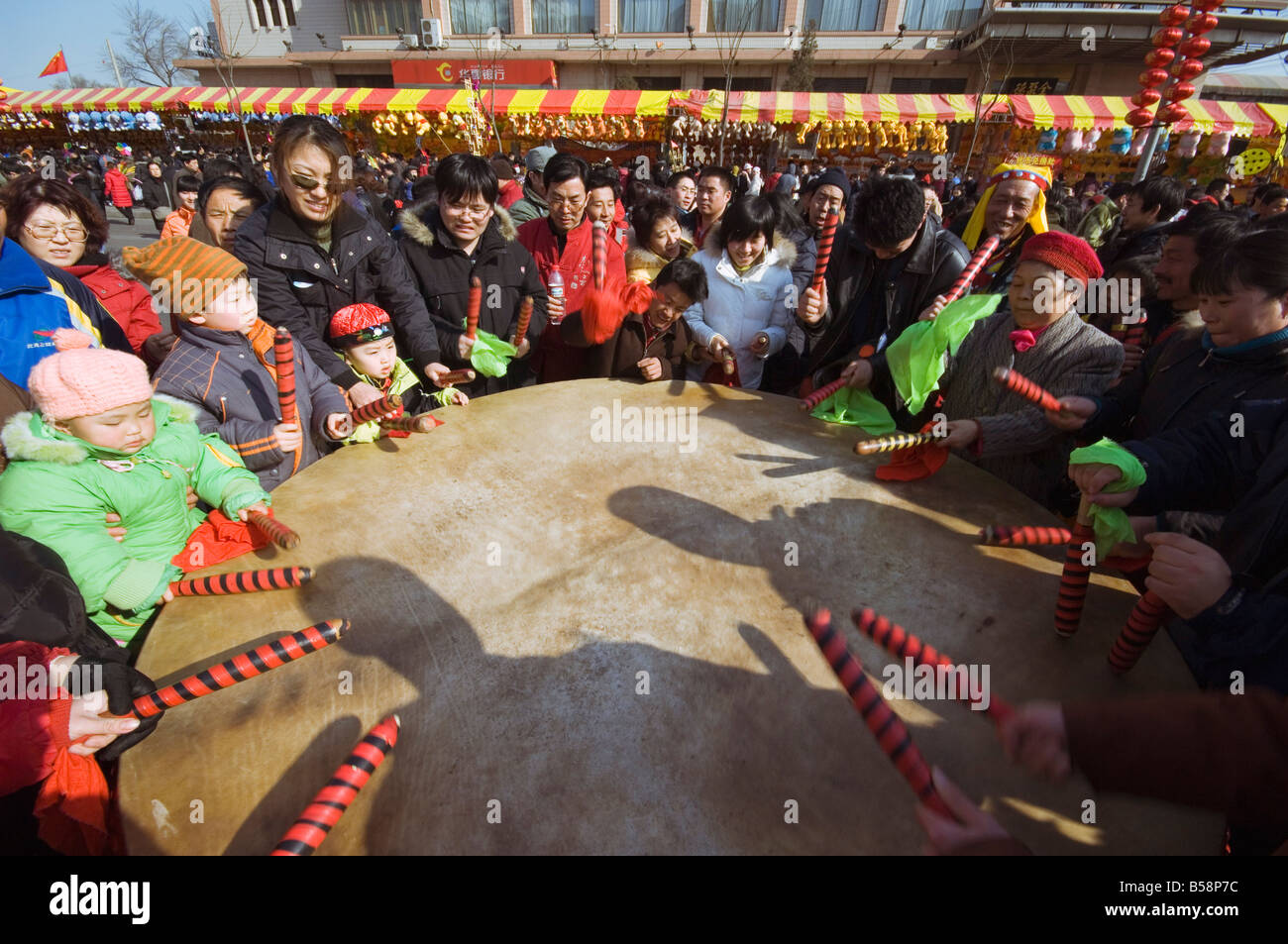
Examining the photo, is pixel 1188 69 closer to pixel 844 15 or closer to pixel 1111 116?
pixel 1111 116

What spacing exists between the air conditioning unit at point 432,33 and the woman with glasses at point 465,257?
27892mm

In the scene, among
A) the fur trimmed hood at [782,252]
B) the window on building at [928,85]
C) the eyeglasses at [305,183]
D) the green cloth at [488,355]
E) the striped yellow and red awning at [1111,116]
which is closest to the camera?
the eyeglasses at [305,183]

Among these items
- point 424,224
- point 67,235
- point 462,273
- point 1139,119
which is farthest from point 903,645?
point 1139,119

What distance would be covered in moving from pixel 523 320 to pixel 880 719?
2.27 metres

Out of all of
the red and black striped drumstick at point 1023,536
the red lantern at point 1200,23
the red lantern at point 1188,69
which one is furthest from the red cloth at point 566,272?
the red lantern at point 1200,23

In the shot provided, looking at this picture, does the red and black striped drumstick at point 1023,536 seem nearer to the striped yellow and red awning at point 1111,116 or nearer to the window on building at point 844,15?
the striped yellow and red awning at point 1111,116

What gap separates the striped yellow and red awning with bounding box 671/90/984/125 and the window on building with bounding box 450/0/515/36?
14460mm

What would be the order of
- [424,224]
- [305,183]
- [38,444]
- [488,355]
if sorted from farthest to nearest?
[424,224]
[488,355]
[305,183]
[38,444]

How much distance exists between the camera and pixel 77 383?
51.7 inches

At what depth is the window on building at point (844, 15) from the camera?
22.7m

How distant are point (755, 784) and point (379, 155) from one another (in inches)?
803

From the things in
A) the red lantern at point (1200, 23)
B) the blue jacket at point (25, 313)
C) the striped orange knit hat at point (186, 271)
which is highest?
the red lantern at point (1200, 23)

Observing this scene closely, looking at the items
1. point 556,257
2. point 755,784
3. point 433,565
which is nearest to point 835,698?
point 755,784

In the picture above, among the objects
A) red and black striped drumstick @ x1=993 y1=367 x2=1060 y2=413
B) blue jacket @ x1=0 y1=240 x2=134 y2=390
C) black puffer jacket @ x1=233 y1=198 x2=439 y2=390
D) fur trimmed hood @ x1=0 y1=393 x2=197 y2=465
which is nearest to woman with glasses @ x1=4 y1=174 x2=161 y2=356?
blue jacket @ x1=0 y1=240 x2=134 y2=390
